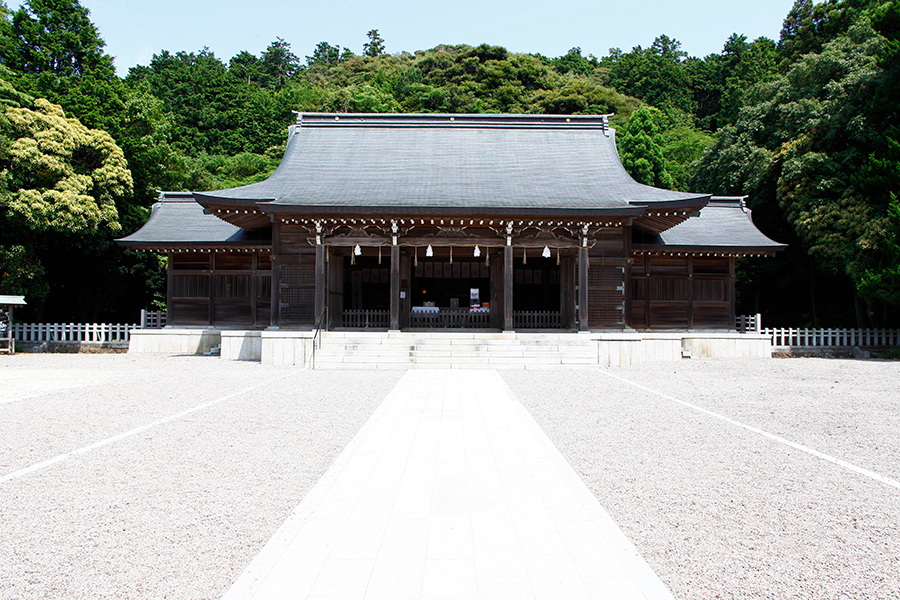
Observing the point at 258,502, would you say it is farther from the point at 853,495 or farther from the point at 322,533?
the point at 853,495

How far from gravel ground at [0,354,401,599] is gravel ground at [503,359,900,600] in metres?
2.45

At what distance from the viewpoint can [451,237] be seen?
14.3 meters

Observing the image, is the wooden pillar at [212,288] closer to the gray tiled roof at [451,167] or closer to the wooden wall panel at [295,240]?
the gray tiled roof at [451,167]

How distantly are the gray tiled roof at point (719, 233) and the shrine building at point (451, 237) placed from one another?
0.07 metres

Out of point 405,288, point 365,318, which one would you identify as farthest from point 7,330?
point 405,288

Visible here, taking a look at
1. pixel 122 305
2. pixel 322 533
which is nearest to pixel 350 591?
pixel 322 533

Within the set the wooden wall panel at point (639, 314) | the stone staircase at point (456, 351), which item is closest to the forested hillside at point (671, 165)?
the wooden wall panel at point (639, 314)

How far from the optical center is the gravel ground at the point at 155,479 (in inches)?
109

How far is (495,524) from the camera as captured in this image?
10.6 ft

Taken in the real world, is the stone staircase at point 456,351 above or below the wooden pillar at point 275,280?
below

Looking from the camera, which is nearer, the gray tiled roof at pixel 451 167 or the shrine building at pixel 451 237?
the shrine building at pixel 451 237

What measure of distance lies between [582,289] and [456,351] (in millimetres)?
3945

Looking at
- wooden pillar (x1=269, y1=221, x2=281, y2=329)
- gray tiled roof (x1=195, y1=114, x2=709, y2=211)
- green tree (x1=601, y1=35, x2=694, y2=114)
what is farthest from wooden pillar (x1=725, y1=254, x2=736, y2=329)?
green tree (x1=601, y1=35, x2=694, y2=114)

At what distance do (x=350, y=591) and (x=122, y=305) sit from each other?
25.2 m
